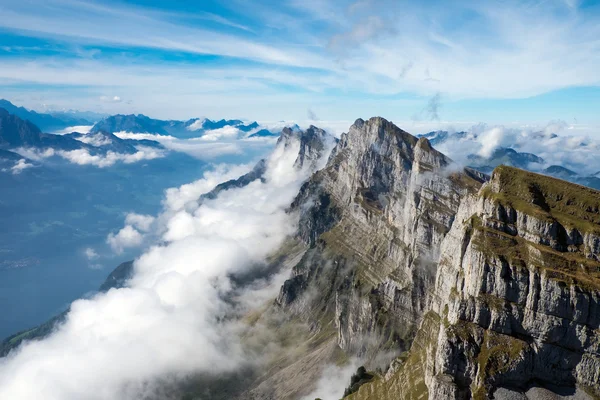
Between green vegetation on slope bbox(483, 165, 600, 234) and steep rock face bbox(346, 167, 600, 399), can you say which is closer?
steep rock face bbox(346, 167, 600, 399)

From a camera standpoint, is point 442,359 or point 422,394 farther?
point 422,394

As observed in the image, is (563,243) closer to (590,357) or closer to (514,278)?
(514,278)

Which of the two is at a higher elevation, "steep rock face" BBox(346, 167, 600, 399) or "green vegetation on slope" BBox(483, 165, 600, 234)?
"green vegetation on slope" BBox(483, 165, 600, 234)

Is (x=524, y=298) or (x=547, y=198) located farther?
(x=547, y=198)

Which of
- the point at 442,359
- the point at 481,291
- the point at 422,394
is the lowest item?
the point at 422,394

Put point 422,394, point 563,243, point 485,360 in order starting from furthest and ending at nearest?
point 422,394, point 563,243, point 485,360

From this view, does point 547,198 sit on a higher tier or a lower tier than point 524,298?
higher

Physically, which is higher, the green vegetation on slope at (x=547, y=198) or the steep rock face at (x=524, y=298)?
the green vegetation on slope at (x=547, y=198)

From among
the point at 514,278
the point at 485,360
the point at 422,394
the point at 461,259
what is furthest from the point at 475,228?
the point at 422,394
